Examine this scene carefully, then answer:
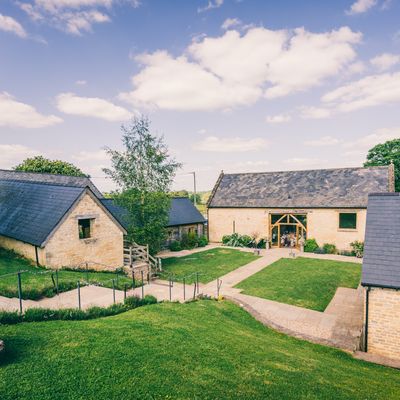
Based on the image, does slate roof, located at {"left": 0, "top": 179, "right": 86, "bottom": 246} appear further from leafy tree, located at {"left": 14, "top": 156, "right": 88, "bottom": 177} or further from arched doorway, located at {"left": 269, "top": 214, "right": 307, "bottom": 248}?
leafy tree, located at {"left": 14, "top": 156, "right": 88, "bottom": 177}

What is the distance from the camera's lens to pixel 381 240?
41.4 feet

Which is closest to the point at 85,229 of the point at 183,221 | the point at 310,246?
the point at 183,221

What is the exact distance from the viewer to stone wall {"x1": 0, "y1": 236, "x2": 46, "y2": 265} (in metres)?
18.0

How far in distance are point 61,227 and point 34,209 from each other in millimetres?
3767

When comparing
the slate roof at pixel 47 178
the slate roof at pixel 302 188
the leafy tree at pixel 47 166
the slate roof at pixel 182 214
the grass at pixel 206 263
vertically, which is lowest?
the grass at pixel 206 263

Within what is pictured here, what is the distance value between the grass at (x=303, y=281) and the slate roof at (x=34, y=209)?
1226 centimetres

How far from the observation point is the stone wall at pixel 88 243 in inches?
725

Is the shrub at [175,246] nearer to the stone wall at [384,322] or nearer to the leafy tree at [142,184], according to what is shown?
the leafy tree at [142,184]

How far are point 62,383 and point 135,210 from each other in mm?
16667

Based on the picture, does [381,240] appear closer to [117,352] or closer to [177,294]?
[177,294]

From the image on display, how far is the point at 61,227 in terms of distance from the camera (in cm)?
1856

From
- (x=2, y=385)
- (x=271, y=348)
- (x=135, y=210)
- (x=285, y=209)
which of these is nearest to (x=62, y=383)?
(x=2, y=385)

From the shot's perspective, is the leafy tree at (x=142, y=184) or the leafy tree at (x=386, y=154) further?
the leafy tree at (x=386, y=154)

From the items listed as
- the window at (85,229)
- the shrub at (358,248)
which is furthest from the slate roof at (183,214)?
the shrub at (358,248)
